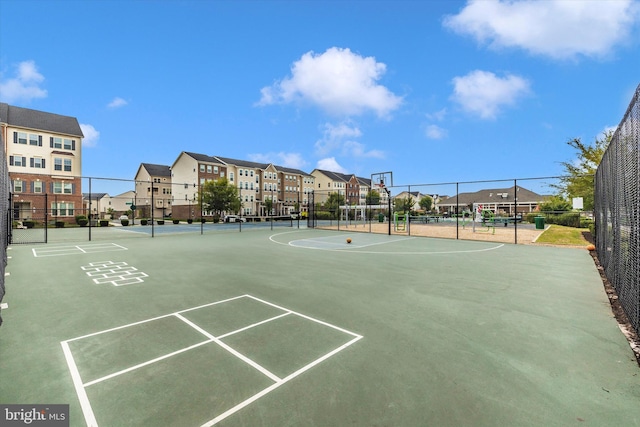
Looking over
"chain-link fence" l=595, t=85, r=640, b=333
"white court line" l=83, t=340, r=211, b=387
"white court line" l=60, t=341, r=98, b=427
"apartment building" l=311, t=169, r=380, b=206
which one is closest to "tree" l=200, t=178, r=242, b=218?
"apartment building" l=311, t=169, r=380, b=206

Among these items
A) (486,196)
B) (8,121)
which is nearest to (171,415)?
(8,121)

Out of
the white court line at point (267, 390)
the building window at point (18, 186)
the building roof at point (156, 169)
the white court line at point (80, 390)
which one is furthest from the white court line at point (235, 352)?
the building roof at point (156, 169)

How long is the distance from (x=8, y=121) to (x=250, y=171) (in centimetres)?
3464

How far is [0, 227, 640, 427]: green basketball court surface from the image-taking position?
7.64ft

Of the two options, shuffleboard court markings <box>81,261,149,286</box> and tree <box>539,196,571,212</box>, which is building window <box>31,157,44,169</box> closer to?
shuffleboard court markings <box>81,261,149,286</box>

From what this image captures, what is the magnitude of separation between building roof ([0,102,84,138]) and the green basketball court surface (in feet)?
136

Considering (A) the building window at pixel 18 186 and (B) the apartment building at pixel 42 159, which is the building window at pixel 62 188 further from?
(A) the building window at pixel 18 186

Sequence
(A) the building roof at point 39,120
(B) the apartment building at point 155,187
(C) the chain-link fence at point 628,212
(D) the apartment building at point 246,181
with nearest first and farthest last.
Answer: (C) the chain-link fence at point 628,212 → (A) the building roof at point 39,120 → (D) the apartment building at point 246,181 → (B) the apartment building at point 155,187

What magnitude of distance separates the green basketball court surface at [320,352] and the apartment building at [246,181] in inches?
1735

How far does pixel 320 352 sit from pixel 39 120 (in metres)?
50.2

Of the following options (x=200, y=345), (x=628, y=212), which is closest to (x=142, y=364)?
(x=200, y=345)

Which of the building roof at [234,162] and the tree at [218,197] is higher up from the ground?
the building roof at [234,162]

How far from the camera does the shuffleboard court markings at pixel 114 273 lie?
679cm

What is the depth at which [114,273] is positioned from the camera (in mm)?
7641
